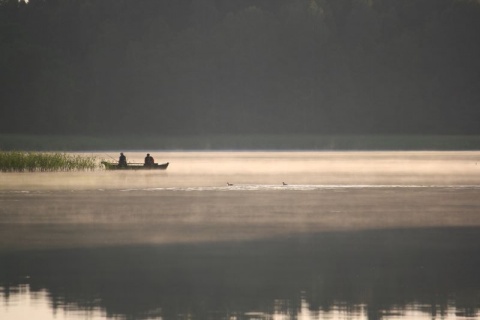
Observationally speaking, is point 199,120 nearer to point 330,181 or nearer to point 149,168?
point 149,168

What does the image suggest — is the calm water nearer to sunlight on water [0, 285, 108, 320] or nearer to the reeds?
sunlight on water [0, 285, 108, 320]

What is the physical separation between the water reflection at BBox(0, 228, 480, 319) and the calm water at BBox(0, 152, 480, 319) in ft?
0.08

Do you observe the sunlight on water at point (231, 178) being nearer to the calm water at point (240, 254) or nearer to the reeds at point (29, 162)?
the reeds at point (29, 162)

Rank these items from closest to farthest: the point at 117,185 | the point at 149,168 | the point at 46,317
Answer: the point at 46,317
the point at 117,185
the point at 149,168

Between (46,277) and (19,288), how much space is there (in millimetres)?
1130

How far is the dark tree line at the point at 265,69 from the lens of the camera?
125 metres

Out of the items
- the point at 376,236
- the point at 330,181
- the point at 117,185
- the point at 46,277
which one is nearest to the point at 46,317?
the point at 46,277

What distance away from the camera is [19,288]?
15.7 meters

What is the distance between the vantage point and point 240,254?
64.4 feet

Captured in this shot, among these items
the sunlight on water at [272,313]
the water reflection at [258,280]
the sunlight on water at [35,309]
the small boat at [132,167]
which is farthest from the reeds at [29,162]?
the sunlight on water at [272,313]

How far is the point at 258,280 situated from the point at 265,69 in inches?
4550

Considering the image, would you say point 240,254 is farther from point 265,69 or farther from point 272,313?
point 265,69

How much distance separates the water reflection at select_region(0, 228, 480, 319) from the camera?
46.1 ft

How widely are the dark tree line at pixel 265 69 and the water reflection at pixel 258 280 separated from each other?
103 metres
